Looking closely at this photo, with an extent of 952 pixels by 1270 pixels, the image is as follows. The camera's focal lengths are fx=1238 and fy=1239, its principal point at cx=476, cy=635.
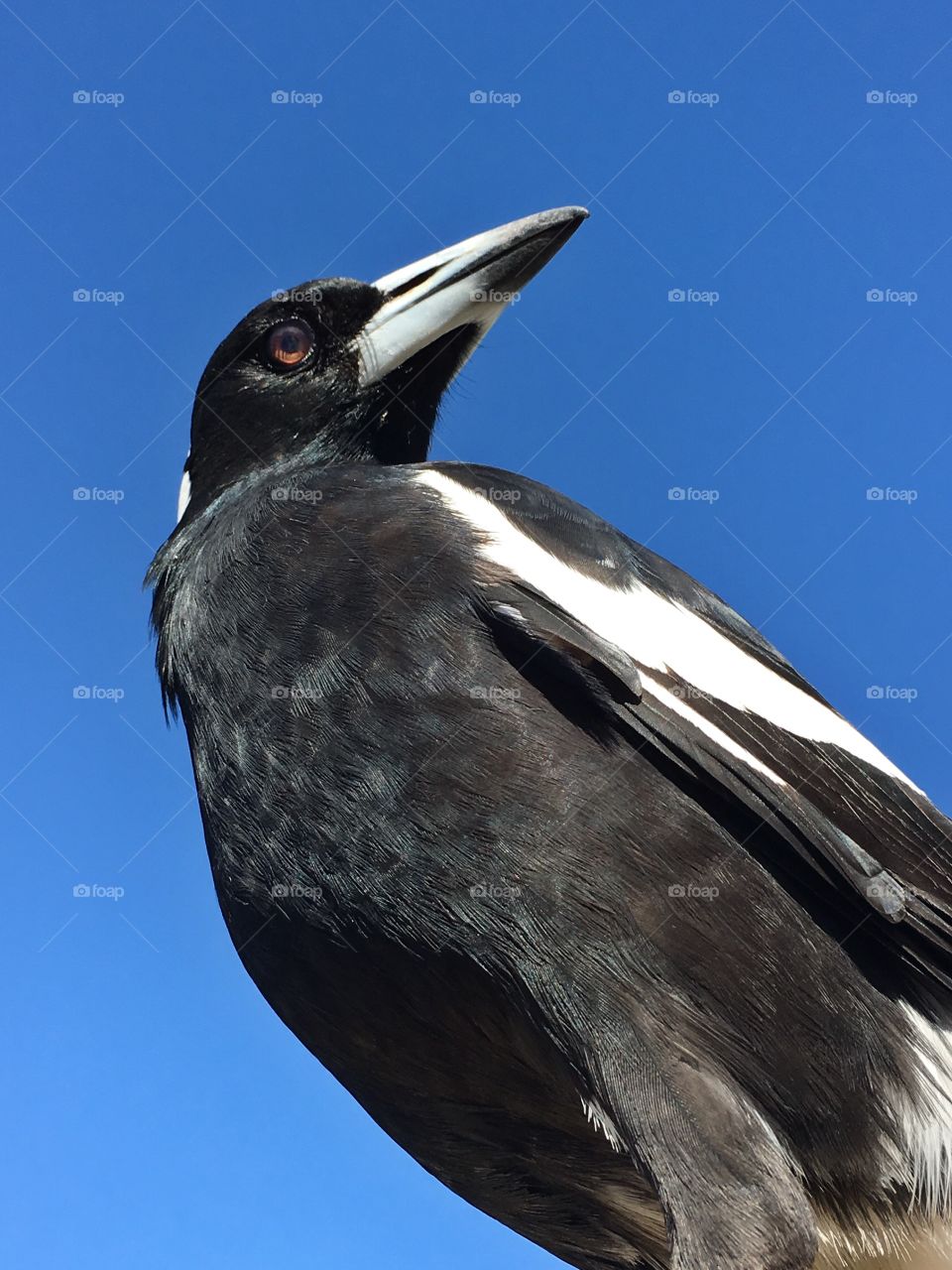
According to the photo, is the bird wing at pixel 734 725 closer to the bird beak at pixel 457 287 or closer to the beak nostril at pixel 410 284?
the bird beak at pixel 457 287

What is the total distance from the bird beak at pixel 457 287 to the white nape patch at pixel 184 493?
3.08 ft

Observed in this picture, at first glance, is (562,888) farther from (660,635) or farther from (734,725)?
(660,635)

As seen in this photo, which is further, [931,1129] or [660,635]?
[660,635]

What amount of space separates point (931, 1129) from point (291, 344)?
3794 millimetres

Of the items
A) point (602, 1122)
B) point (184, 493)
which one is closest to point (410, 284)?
point (184, 493)

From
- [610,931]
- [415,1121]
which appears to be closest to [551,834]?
[610,931]

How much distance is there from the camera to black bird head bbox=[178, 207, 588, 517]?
200 inches

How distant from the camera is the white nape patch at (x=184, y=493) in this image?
17.7 feet

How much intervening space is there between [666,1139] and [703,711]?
1.26m

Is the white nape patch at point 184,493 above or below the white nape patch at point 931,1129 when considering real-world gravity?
above

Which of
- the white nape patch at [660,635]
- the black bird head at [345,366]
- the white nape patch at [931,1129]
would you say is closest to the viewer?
the white nape patch at [931,1129]

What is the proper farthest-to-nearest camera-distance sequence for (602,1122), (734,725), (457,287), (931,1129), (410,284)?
1. (410,284)
2. (457,287)
3. (734,725)
4. (931,1129)
5. (602,1122)

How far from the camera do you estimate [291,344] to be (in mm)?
5270

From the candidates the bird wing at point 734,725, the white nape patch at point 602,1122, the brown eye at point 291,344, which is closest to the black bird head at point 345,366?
the brown eye at point 291,344
